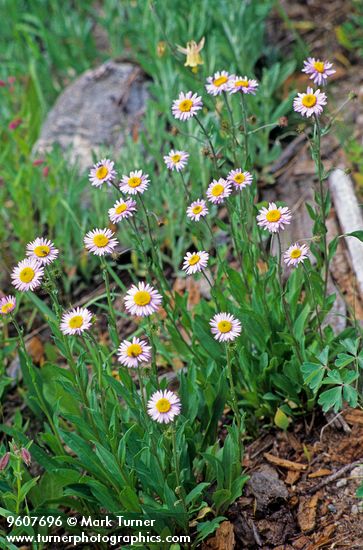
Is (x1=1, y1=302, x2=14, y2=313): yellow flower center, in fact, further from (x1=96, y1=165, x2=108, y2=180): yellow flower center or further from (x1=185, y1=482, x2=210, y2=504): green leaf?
(x1=185, y1=482, x2=210, y2=504): green leaf

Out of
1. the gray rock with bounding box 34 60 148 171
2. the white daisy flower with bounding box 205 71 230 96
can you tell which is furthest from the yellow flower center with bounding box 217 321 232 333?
the gray rock with bounding box 34 60 148 171

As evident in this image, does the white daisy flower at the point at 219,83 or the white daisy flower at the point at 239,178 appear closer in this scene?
the white daisy flower at the point at 239,178

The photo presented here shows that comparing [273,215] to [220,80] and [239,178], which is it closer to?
[239,178]

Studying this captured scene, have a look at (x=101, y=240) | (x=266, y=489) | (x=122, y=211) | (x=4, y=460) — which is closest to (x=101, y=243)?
(x=101, y=240)

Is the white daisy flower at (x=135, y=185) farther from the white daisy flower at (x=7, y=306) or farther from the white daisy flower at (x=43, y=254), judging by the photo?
the white daisy flower at (x=7, y=306)

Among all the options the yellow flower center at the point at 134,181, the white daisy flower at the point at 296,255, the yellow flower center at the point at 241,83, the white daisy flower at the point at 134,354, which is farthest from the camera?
the yellow flower center at the point at 241,83

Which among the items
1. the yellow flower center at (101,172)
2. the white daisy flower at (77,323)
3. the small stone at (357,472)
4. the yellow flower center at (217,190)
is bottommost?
the small stone at (357,472)

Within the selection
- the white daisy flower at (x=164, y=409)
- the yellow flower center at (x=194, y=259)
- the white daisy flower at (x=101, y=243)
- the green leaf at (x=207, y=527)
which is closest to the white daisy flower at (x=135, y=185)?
the white daisy flower at (x=101, y=243)
